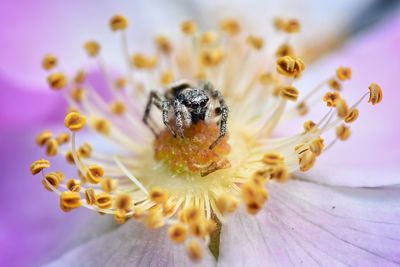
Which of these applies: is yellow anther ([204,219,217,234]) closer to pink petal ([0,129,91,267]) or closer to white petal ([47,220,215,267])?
white petal ([47,220,215,267])

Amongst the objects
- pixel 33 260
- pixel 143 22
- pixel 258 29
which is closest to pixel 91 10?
pixel 143 22

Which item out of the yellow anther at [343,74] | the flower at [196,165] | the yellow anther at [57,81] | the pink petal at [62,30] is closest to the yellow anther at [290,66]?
the flower at [196,165]

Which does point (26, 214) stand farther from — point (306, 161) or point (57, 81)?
point (306, 161)

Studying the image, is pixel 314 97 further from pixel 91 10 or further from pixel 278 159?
pixel 91 10

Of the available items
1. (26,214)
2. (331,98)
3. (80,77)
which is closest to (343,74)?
(331,98)

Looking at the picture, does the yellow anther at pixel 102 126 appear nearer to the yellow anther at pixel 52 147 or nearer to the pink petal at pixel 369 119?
the yellow anther at pixel 52 147

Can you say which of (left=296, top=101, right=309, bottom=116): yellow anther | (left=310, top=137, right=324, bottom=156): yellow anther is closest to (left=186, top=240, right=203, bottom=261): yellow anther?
(left=310, top=137, right=324, bottom=156): yellow anther
